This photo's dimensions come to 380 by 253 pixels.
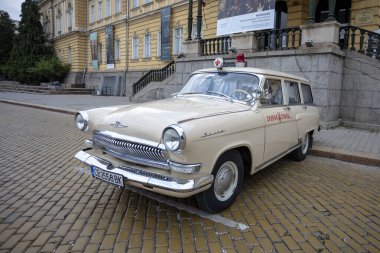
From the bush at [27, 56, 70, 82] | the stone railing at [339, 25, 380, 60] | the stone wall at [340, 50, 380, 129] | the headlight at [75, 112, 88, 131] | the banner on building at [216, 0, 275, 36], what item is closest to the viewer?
the headlight at [75, 112, 88, 131]

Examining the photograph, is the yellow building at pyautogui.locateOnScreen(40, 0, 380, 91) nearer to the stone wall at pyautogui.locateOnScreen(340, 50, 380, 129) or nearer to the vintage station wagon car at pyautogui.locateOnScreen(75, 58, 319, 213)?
the stone wall at pyautogui.locateOnScreen(340, 50, 380, 129)

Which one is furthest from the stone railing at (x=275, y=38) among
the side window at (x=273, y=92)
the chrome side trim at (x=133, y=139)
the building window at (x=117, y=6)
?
the building window at (x=117, y=6)

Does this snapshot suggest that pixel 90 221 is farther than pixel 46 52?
No

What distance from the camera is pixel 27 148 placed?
6812mm

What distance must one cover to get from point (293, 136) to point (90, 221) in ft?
12.0

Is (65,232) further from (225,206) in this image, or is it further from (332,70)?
(332,70)

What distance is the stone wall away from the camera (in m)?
9.95

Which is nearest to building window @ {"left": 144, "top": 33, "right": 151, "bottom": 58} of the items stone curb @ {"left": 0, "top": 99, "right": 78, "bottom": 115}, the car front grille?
stone curb @ {"left": 0, "top": 99, "right": 78, "bottom": 115}

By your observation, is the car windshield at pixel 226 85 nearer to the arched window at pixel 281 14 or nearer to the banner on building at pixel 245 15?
the banner on building at pixel 245 15

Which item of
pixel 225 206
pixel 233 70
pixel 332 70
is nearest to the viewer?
pixel 225 206

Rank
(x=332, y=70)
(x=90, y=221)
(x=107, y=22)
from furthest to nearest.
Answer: (x=107, y=22)
(x=332, y=70)
(x=90, y=221)

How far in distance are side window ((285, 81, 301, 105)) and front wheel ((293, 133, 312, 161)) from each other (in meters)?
0.88

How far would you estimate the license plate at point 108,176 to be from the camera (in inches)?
133

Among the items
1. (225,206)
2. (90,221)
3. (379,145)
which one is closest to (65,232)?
(90,221)
